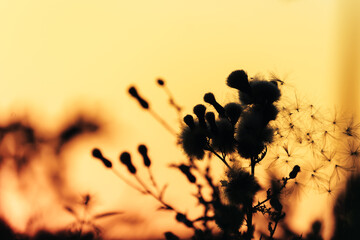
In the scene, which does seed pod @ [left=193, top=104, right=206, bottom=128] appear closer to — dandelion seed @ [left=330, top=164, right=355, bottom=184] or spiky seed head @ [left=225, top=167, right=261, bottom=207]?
spiky seed head @ [left=225, top=167, right=261, bottom=207]

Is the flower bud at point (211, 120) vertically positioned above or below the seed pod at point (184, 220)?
above

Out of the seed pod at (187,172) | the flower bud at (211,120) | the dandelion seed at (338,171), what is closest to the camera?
the flower bud at (211,120)

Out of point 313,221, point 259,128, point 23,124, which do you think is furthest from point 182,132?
point 313,221

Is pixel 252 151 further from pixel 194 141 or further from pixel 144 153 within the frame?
pixel 144 153

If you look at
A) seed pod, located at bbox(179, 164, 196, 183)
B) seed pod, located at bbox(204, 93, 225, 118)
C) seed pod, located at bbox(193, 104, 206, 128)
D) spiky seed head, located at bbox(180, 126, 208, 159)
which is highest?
seed pod, located at bbox(204, 93, 225, 118)

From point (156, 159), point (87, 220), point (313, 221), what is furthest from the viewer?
point (313, 221)

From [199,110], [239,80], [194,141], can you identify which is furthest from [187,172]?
[239,80]

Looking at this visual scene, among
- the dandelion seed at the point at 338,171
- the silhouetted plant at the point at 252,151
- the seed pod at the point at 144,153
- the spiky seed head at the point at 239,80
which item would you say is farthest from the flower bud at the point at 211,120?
the dandelion seed at the point at 338,171

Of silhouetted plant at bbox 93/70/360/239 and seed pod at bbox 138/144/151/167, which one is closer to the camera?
silhouetted plant at bbox 93/70/360/239

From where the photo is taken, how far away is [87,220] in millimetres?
1567

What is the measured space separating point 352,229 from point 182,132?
1189mm

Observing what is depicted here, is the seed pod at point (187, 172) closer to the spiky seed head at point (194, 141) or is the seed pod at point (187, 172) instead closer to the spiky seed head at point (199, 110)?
the spiky seed head at point (194, 141)

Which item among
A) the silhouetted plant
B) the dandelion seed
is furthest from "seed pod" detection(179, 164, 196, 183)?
the dandelion seed

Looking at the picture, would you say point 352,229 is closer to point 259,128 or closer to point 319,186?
point 319,186
